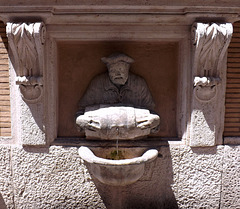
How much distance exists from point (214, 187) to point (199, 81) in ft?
3.95

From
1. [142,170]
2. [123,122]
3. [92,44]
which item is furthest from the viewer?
[92,44]

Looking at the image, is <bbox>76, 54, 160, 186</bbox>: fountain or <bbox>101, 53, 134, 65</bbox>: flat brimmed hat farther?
<bbox>101, 53, 134, 65</bbox>: flat brimmed hat

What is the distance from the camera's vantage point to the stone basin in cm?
257

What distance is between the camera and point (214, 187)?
308 centimetres

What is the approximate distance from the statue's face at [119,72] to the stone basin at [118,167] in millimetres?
765

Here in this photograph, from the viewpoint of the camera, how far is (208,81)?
274 cm

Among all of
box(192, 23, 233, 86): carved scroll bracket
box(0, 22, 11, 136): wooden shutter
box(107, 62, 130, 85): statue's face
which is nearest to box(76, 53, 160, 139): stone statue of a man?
box(107, 62, 130, 85): statue's face

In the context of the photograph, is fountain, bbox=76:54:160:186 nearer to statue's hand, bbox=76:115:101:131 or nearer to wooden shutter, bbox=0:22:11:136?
statue's hand, bbox=76:115:101:131

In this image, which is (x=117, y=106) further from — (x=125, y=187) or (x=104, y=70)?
(x=125, y=187)

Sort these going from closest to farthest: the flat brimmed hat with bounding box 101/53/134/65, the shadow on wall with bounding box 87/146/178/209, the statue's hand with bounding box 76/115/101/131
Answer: the statue's hand with bounding box 76/115/101/131, the flat brimmed hat with bounding box 101/53/134/65, the shadow on wall with bounding box 87/146/178/209

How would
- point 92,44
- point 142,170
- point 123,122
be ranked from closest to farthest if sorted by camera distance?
point 123,122
point 142,170
point 92,44

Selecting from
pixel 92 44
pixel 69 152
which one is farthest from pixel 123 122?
pixel 92 44

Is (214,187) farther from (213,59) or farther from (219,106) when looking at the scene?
(213,59)

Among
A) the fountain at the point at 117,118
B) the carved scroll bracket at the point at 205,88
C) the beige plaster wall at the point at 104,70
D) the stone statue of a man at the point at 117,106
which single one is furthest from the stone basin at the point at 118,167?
the carved scroll bracket at the point at 205,88
